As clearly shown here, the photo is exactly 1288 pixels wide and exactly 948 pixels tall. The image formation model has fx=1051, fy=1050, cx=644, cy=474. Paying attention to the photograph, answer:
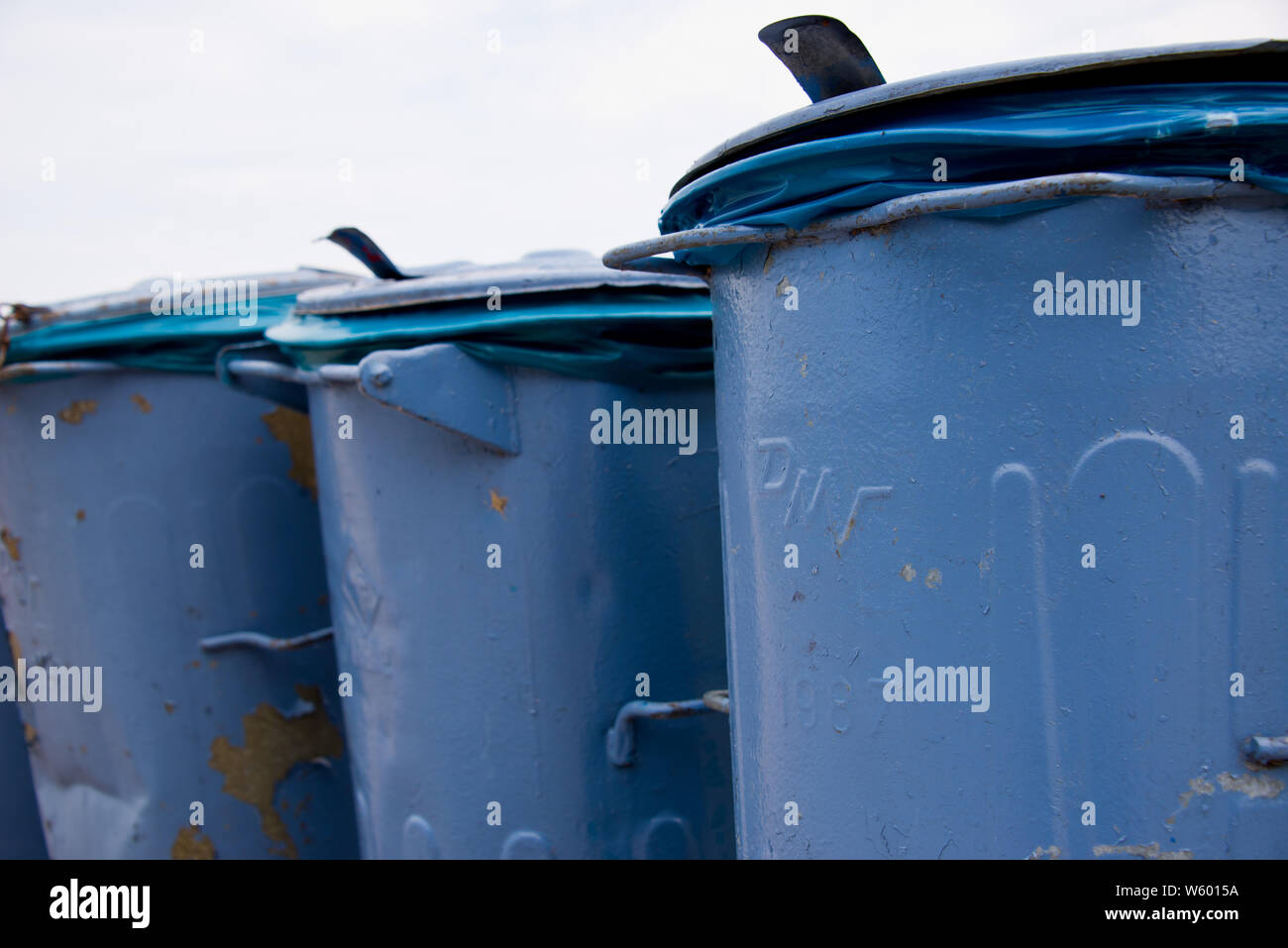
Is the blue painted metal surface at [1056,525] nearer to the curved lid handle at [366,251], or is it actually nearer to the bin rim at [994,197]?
the bin rim at [994,197]

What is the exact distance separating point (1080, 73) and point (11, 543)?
2294 mm

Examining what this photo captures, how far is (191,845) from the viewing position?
2.27 m

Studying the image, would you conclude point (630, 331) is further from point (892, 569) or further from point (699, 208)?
point (892, 569)

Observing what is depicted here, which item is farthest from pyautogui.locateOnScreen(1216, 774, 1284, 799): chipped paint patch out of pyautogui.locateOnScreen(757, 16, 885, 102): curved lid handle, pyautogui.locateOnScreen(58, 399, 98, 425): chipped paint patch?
pyautogui.locateOnScreen(58, 399, 98, 425): chipped paint patch

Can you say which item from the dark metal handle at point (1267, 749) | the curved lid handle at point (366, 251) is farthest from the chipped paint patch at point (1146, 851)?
the curved lid handle at point (366, 251)

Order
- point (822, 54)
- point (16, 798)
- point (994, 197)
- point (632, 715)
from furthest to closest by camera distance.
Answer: point (16, 798) < point (632, 715) < point (822, 54) < point (994, 197)

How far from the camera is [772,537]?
4.27 ft

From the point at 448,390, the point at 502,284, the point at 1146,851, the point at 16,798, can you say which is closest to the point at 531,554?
the point at 448,390

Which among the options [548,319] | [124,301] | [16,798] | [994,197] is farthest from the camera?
[16,798]

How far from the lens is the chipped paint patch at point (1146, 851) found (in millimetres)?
1141

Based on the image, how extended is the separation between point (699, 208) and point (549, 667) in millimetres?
785

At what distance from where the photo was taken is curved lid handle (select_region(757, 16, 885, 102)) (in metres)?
1.24

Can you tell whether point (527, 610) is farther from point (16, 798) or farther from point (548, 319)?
point (16, 798)
